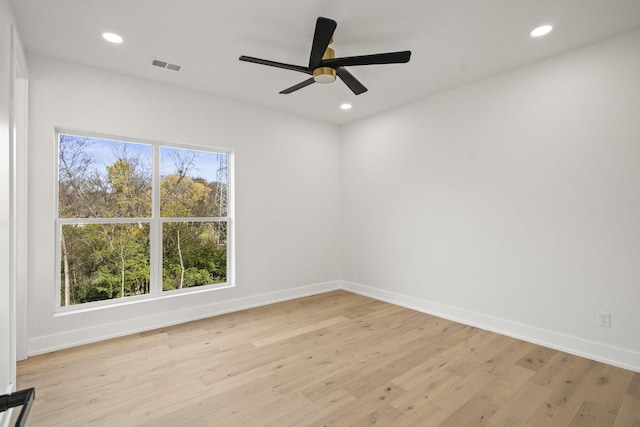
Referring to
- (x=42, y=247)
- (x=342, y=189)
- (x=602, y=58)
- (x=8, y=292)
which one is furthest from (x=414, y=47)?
(x=42, y=247)

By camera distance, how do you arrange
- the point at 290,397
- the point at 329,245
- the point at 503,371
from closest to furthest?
the point at 290,397 < the point at 503,371 < the point at 329,245

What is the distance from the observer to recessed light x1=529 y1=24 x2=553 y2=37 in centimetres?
261

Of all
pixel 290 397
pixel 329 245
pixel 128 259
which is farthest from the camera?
pixel 329 245

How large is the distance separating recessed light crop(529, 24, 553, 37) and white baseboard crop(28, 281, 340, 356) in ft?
12.7

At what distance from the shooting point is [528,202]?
323 cm

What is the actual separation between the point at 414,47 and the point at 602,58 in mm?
1566

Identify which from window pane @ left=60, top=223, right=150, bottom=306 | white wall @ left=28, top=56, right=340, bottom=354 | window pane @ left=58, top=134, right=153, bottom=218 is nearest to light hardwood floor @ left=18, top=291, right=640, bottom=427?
white wall @ left=28, top=56, right=340, bottom=354

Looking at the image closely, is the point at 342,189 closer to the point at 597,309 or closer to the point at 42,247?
the point at 597,309

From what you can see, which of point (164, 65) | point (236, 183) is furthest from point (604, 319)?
point (164, 65)

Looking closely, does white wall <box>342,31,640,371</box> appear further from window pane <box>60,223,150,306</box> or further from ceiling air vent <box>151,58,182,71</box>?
window pane <box>60,223,150,306</box>

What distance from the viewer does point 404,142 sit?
4.41 metres

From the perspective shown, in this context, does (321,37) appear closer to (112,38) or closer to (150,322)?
(112,38)

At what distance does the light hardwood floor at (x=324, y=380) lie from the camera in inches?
80.7

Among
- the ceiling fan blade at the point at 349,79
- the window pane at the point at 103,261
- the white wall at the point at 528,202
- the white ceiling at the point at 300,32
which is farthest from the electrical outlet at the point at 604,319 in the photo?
the window pane at the point at 103,261
